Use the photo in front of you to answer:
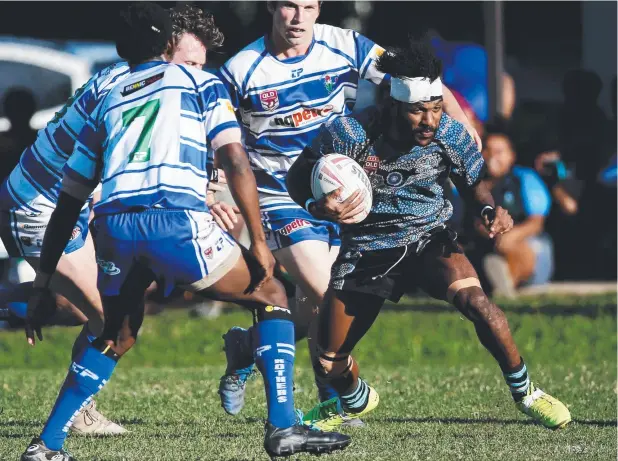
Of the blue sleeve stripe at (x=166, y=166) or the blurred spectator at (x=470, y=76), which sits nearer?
the blue sleeve stripe at (x=166, y=166)

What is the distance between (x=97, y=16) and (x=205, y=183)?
17.3m

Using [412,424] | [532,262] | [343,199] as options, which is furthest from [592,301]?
[343,199]

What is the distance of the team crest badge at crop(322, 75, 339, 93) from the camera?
820 cm

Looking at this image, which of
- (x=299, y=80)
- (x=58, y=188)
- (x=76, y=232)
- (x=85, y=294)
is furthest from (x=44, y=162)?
(x=299, y=80)

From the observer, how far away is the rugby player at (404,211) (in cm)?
704

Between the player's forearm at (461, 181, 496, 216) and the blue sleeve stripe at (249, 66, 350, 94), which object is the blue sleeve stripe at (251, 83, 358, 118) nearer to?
the blue sleeve stripe at (249, 66, 350, 94)

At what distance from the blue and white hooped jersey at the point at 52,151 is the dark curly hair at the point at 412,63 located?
143 cm

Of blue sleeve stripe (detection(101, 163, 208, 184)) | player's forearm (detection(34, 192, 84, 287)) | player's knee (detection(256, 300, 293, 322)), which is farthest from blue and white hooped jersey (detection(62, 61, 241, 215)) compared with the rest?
player's knee (detection(256, 300, 293, 322))

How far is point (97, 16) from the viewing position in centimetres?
2294

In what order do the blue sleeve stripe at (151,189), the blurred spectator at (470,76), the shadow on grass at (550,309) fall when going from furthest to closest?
the blurred spectator at (470,76) → the shadow on grass at (550,309) → the blue sleeve stripe at (151,189)

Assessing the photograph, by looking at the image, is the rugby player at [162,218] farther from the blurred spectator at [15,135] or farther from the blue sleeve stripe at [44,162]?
the blurred spectator at [15,135]

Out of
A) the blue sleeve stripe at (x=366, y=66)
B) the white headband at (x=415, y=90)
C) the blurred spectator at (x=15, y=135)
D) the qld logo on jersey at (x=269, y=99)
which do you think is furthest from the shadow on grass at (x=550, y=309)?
the white headband at (x=415, y=90)

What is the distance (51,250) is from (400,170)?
6.26 feet

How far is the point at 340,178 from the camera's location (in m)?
6.90
